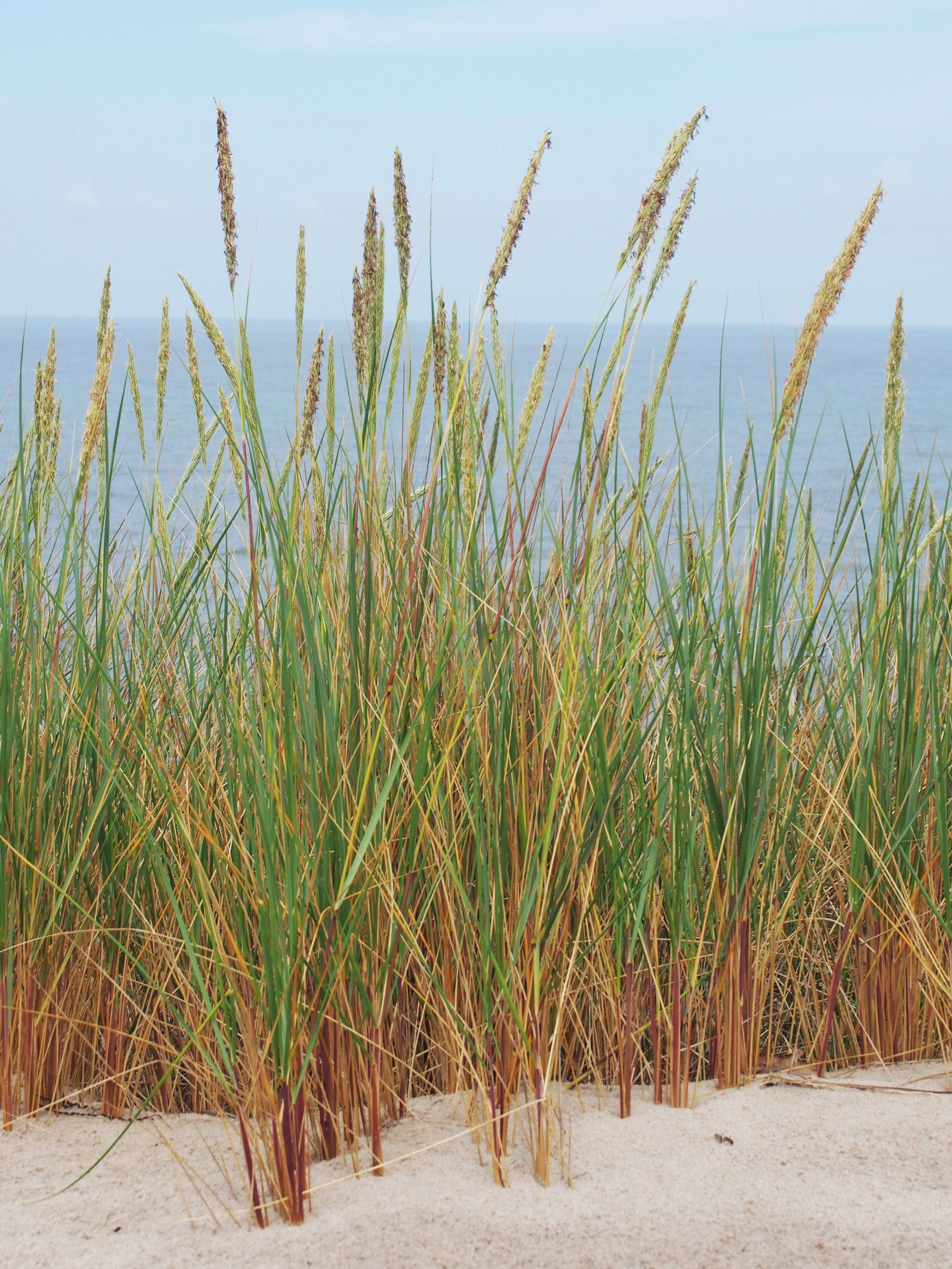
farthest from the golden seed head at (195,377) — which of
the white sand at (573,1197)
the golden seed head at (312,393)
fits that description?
the white sand at (573,1197)

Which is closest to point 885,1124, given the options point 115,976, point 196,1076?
point 196,1076

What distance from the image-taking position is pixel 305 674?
1.34 metres

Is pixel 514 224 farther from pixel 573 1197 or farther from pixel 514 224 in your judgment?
pixel 573 1197

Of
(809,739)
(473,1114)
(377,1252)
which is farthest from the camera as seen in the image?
(809,739)

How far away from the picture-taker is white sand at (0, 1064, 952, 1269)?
1.25 metres

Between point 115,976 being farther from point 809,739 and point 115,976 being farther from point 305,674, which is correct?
point 809,739

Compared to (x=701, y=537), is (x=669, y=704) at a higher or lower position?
lower

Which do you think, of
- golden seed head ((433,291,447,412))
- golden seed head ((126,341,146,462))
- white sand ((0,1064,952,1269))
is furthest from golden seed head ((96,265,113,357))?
white sand ((0,1064,952,1269))

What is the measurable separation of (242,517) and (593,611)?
22.5 inches

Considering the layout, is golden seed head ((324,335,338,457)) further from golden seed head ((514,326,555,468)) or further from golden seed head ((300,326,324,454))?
golden seed head ((514,326,555,468))

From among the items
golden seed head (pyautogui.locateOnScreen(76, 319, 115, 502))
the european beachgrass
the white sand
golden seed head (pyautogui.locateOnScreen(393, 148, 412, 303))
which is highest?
golden seed head (pyautogui.locateOnScreen(393, 148, 412, 303))

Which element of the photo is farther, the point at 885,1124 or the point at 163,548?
the point at 163,548

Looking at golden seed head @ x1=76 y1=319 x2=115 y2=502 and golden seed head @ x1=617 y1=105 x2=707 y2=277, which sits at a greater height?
golden seed head @ x1=617 y1=105 x2=707 y2=277

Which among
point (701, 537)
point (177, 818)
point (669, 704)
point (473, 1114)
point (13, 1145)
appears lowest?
point (13, 1145)
